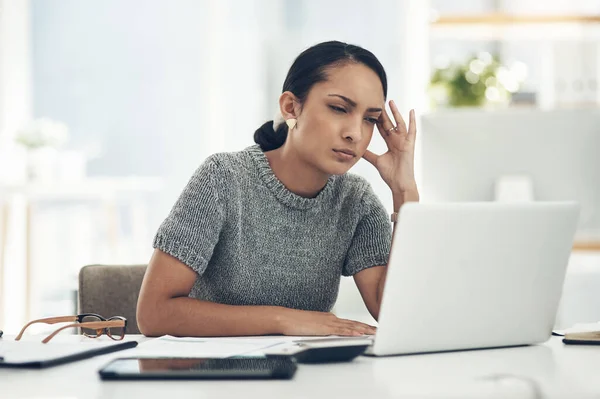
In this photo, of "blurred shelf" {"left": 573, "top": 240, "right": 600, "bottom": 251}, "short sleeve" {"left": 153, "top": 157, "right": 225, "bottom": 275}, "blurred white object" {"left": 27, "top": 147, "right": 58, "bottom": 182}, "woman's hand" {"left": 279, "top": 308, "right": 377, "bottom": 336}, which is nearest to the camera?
"woman's hand" {"left": 279, "top": 308, "right": 377, "bottom": 336}

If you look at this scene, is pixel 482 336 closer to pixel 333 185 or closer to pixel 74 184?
pixel 333 185

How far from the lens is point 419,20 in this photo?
4.35 metres

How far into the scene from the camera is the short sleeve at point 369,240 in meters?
1.73

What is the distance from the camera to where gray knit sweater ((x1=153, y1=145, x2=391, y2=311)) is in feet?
A: 5.42

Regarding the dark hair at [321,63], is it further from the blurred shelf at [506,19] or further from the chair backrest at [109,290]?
the blurred shelf at [506,19]

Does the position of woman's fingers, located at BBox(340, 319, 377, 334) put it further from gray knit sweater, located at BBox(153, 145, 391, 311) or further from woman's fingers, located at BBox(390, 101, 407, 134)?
woman's fingers, located at BBox(390, 101, 407, 134)

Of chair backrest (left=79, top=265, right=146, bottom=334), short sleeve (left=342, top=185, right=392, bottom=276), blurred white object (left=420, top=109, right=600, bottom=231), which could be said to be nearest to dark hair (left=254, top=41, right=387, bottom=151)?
short sleeve (left=342, top=185, right=392, bottom=276)

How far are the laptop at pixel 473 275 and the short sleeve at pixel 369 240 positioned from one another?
1.76ft

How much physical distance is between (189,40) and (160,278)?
3.30 m

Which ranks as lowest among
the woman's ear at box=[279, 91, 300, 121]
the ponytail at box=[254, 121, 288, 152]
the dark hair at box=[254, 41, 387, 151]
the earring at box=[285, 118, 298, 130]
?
the ponytail at box=[254, 121, 288, 152]

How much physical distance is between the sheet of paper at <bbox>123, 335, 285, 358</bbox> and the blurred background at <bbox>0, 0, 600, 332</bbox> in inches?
107

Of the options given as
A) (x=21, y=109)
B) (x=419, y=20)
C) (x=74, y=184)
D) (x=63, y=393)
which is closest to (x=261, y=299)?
(x=63, y=393)

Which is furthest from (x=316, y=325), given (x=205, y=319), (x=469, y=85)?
(x=469, y=85)

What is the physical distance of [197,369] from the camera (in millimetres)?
951
